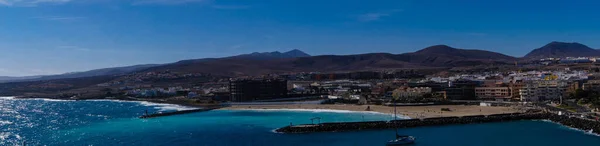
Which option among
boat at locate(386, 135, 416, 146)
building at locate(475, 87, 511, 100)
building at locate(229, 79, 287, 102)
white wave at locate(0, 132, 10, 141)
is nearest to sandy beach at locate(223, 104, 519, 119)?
building at locate(475, 87, 511, 100)

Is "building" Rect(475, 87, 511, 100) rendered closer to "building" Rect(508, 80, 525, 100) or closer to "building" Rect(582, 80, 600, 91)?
"building" Rect(508, 80, 525, 100)

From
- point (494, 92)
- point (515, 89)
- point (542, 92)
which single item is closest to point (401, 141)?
point (542, 92)

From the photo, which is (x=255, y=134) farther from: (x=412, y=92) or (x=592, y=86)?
(x=592, y=86)

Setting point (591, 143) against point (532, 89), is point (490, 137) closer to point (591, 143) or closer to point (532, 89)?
point (591, 143)

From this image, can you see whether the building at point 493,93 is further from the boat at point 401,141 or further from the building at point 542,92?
the boat at point 401,141

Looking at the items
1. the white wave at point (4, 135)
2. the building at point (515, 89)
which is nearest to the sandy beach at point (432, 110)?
the building at point (515, 89)

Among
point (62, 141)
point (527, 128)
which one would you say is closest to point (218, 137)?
point (62, 141)
